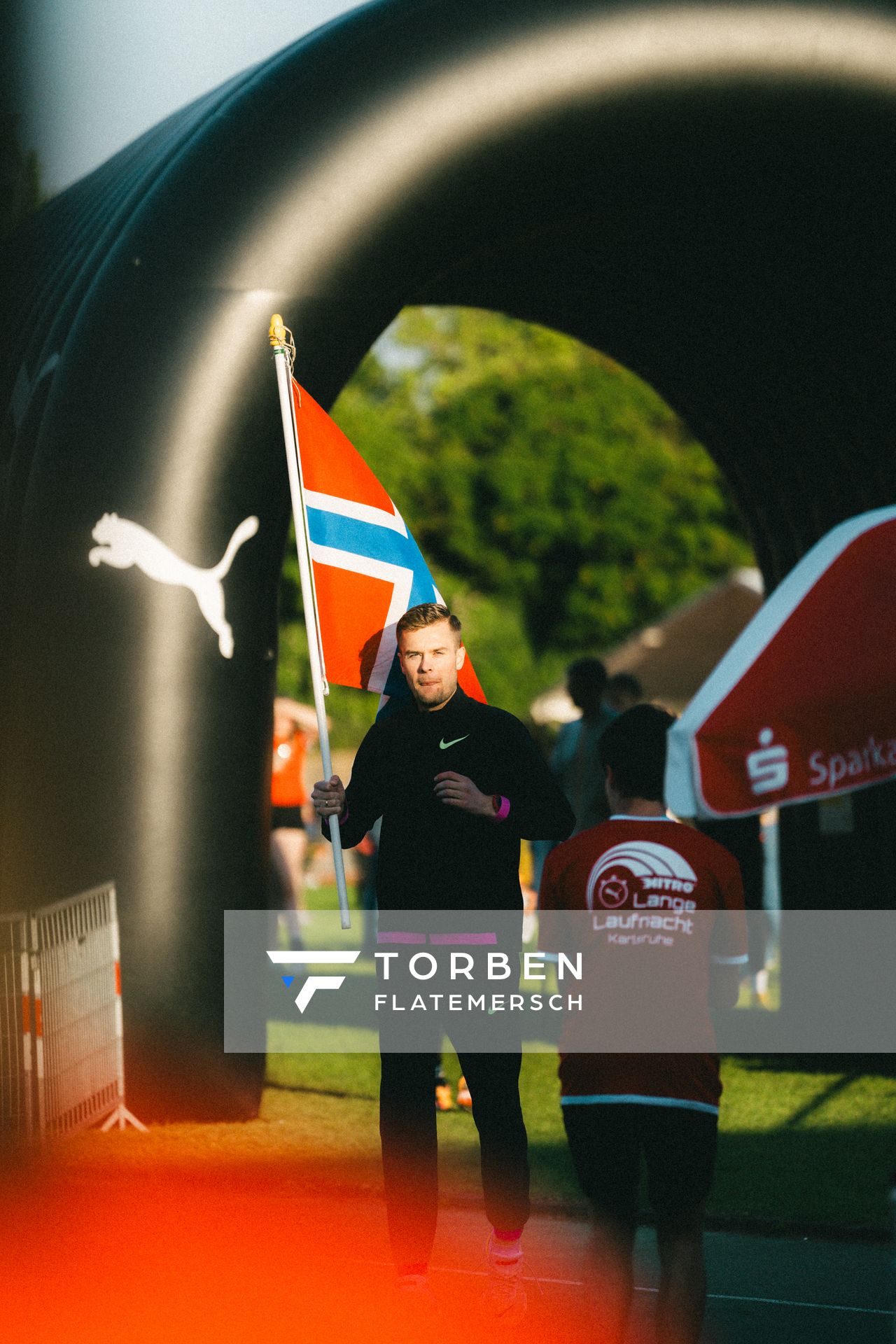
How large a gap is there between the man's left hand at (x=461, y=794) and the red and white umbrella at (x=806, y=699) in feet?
1.76

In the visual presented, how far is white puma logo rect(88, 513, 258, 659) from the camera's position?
20.7ft

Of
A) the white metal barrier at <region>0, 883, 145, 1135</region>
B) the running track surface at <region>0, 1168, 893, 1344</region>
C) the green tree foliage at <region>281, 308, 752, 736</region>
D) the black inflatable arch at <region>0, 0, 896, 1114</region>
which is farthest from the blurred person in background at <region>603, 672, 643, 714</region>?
the green tree foliage at <region>281, 308, 752, 736</region>

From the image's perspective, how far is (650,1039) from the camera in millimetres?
3449

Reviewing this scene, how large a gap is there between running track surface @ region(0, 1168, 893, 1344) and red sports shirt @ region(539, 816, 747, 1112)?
0.61 m

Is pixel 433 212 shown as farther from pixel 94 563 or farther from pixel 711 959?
pixel 711 959

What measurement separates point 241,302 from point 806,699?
11.1 feet

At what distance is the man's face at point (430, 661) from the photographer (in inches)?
168

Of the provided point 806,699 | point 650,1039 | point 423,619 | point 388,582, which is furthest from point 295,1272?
point 806,699

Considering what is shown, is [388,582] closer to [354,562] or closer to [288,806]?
[354,562]

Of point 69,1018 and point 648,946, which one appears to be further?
point 69,1018

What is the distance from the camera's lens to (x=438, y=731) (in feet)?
14.3

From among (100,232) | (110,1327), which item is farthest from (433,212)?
(110,1327)

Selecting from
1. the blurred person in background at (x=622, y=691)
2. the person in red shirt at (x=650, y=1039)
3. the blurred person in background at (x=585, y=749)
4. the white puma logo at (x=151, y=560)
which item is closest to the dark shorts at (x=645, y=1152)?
the person in red shirt at (x=650, y=1039)

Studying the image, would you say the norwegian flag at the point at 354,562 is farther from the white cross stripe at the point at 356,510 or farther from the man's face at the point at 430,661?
the man's face at the point at 430,661
